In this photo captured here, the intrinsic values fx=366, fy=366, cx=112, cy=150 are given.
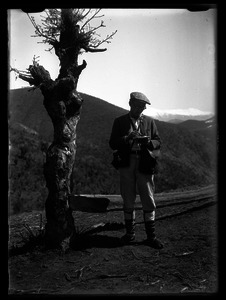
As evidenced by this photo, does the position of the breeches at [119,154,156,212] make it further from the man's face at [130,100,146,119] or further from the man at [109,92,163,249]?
the man's face at [130,100,146,119]

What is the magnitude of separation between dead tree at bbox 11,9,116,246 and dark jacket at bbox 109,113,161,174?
0.70 meters

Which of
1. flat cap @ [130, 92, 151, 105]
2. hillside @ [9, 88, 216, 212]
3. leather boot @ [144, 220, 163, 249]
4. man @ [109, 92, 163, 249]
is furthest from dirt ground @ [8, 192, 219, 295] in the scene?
flat cap @ [130, 92, 151, 105]

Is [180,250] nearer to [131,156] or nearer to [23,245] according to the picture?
[131,156]

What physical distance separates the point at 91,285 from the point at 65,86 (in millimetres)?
2765

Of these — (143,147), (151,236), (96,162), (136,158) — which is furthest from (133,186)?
(96,162)

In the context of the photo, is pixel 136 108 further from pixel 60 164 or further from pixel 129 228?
pixel 129 228

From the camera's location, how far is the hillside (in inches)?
323

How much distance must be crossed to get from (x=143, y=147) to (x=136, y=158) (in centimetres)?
21

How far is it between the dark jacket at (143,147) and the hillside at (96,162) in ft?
2.59

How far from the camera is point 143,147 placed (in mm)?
5219

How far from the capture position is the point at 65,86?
5.36 m

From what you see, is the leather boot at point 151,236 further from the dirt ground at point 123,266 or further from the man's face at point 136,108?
the man's face at point 136,108

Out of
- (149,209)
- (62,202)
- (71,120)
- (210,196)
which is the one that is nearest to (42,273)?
(62,202)

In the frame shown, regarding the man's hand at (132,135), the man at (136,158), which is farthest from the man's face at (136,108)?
the man's hand at (132,135)
